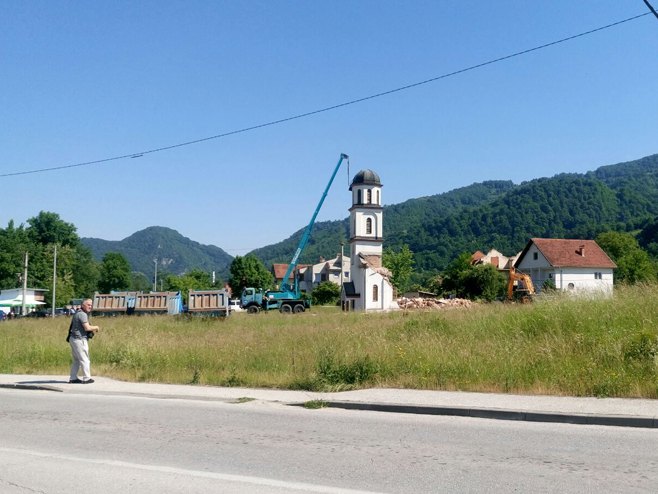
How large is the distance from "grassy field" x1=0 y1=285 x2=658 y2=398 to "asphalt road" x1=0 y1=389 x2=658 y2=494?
2.30 metres

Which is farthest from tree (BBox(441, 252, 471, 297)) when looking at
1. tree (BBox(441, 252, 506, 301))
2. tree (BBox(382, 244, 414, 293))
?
tree (BBox(382, 244, 414, 293))

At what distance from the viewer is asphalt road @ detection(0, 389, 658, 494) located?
6.20 meters

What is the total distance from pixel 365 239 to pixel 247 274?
128 ft

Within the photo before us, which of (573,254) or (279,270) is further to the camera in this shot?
(279,270)

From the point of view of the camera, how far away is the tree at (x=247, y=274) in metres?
107

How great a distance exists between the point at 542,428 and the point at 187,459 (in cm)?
483

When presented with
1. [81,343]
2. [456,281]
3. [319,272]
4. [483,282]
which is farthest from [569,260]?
[319,272]

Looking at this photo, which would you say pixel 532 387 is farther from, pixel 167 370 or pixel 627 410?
pixel 167 370

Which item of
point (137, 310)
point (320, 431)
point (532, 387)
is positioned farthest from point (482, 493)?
point (137, 310)

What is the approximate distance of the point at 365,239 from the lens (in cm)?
7250

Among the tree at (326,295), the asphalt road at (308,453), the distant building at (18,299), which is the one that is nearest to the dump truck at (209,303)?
the asphalt road at (308,453)

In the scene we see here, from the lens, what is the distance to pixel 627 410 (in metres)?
9.26

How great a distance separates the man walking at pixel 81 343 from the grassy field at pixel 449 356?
3.66 ft

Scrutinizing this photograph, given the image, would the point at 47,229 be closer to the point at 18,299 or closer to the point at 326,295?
the point at 18,299
